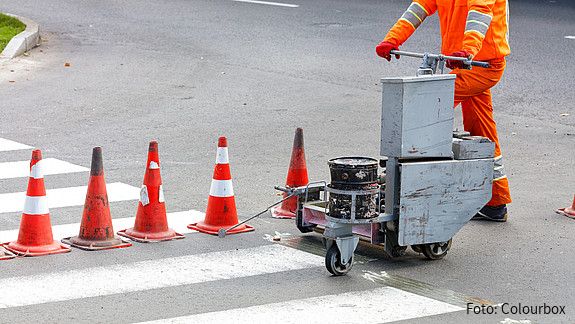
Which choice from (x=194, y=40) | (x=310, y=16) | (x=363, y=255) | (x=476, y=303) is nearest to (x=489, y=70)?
(x=363, y=255)

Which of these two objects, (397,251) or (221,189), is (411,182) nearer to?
(397,251)

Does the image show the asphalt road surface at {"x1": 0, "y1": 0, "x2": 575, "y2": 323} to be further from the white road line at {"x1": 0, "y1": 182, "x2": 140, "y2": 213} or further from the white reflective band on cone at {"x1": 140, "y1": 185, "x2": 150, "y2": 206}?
the white reflective band on cone at {"x1": 140, "y1": 185, "x2": 150, "y2": 206}

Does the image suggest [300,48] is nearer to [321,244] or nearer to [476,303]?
[321,244]

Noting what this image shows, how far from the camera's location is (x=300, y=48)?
686 inches

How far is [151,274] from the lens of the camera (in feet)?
24.2

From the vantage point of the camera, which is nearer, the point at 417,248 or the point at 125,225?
the point at 417,248

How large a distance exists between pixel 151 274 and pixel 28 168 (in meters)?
3.38

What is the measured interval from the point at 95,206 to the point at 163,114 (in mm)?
5224

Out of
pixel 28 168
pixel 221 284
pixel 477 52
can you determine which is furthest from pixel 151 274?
pixel 28 168

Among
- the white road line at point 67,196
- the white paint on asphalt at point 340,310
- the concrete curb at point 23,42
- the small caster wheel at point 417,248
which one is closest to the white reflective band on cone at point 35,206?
the white road line at point 67,196

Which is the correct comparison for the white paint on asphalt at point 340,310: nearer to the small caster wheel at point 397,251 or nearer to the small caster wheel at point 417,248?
the small caster wheel at point 397,251

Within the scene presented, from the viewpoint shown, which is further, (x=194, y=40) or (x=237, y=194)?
(x=194, y=40)

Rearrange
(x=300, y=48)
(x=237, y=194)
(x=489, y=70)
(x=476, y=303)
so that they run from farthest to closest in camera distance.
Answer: (x=300, y=48)
(x=237, y=194)
(x=489, y=70)
(x=476, y=303)

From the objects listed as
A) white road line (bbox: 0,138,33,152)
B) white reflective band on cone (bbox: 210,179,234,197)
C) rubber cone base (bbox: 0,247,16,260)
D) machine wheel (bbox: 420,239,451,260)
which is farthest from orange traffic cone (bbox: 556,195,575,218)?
white road line (bbox: 0,138,33,152)
